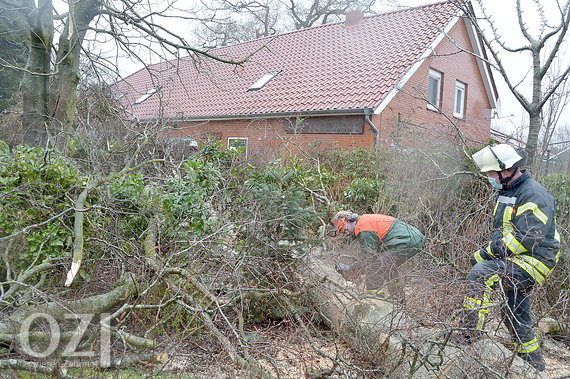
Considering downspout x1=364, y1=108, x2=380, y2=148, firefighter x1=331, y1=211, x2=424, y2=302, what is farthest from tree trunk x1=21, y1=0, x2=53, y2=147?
downspout x1=364, y1=108, x2=380, y2=148

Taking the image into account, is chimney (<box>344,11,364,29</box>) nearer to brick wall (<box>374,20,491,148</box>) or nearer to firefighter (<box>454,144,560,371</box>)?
brick wall (<box>374,20,491,148</box>)

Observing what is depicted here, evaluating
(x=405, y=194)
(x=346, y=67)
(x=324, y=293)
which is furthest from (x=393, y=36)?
(x=324, y=293)

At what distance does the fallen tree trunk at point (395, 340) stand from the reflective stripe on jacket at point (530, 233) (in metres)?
0.73

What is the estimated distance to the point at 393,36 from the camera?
1427 cm

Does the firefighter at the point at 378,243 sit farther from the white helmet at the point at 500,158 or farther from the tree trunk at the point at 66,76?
the tree trunk at the point at 66,76

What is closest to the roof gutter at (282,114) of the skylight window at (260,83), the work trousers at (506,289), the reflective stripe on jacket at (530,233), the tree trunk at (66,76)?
the skylight window at (260,83)

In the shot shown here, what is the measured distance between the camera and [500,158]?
161 inches

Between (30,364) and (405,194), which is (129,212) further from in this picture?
(405,194)

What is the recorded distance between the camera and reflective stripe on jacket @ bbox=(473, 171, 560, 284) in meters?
3.78

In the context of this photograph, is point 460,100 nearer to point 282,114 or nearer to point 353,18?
point 353,18

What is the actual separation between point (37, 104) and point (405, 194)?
613cm

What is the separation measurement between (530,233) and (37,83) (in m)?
7.39

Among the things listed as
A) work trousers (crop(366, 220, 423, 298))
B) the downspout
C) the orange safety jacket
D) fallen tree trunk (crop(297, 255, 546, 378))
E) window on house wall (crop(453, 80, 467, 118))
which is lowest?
fallen tree trunk (crop(297, 255, 546, 378))

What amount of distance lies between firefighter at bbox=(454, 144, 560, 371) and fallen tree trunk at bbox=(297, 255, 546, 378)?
0.82 feet
